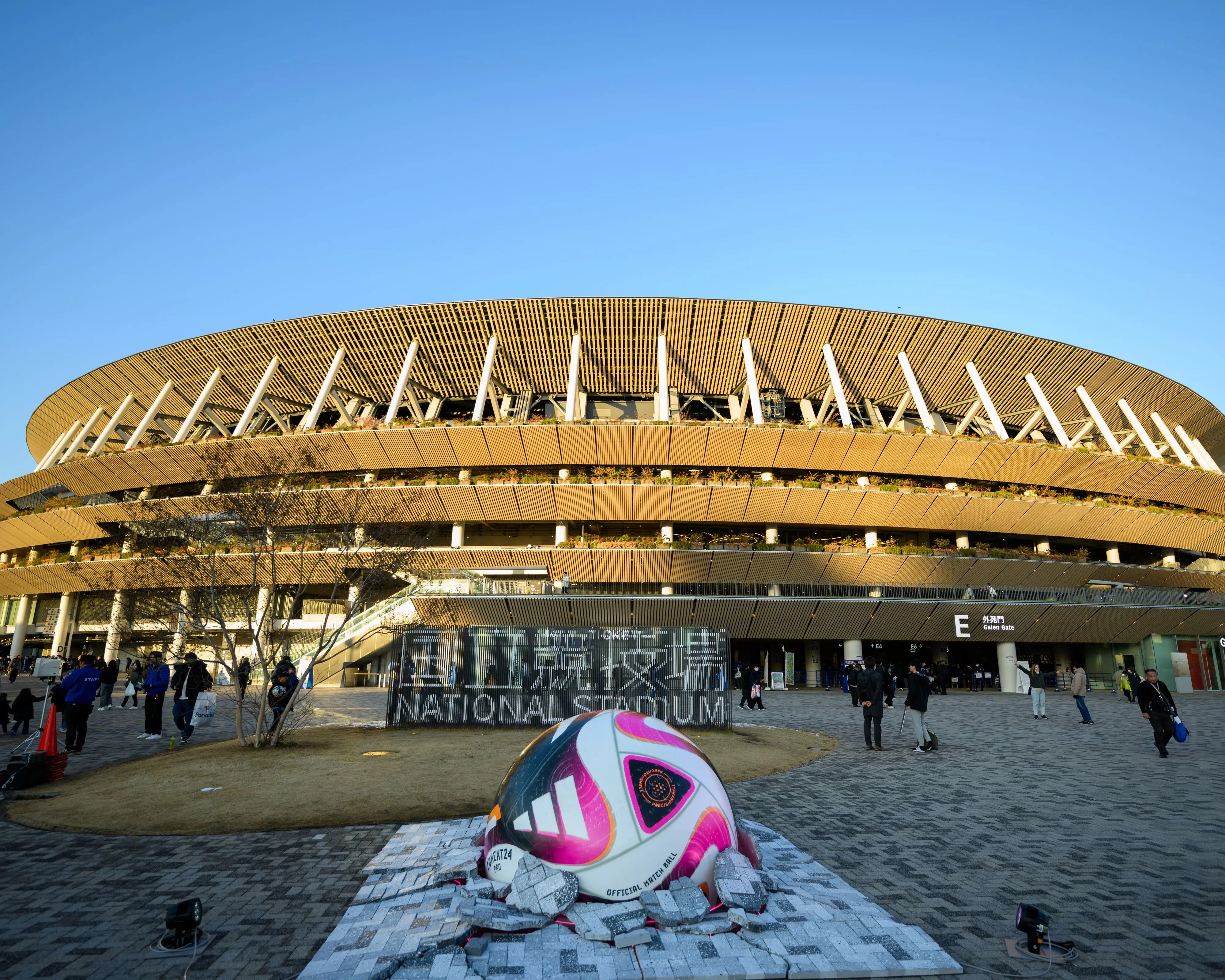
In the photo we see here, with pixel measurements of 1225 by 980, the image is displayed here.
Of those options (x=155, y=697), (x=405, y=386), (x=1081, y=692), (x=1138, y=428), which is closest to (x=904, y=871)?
(x=155, y=697)

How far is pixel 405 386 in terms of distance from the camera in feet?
124

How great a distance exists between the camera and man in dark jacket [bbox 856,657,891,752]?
45.7 feet

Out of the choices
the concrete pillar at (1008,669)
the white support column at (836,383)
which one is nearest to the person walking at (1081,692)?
the concrete pillar at (1008,669)

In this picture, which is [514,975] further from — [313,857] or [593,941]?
[313,857]

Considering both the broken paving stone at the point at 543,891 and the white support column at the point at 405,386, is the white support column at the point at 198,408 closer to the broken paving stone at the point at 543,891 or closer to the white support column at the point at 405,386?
the white support column at the point at 405,386

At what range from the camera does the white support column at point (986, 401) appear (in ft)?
119

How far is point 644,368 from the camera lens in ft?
131

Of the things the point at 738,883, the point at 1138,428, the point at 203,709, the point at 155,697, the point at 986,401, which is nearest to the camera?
the point at 738,883

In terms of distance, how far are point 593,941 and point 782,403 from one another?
39469 millimetres

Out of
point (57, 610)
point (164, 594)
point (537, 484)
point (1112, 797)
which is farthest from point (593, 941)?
point (57, 610)

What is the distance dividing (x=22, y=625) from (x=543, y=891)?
194 feet

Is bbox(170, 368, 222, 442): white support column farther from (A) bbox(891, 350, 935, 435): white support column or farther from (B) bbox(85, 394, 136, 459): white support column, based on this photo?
(A) bbox(891, 350, 935, 435): white support column

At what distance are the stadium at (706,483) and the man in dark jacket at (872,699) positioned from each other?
17806mm

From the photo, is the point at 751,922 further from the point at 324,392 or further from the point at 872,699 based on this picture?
the point at 324,392
